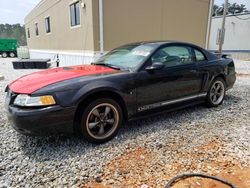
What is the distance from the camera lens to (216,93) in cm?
472

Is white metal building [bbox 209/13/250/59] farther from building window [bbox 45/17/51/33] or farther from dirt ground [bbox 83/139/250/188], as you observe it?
dirt ground [bbox 83/139/250/188]

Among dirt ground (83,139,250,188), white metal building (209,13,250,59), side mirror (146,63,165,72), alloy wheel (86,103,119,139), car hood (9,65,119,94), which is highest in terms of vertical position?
white metal building (209,13,250,59)

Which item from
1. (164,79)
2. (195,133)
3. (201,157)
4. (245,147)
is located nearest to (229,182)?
(201,157)

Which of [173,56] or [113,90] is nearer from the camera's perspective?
[113,90]

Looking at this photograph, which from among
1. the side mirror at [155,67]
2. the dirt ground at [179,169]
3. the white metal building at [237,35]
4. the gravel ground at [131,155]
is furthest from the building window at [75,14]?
the white metal building at [237,35]

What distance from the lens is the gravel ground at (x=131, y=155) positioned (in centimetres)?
238

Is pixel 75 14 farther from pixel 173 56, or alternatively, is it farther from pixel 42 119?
pixel 42 119

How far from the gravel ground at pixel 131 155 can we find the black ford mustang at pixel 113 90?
1.00 feet

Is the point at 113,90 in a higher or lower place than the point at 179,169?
higher

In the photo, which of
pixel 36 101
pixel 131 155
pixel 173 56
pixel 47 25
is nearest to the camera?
pixel 36 101

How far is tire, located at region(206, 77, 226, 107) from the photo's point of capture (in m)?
4.55

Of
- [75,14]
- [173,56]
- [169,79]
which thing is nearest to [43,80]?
[169,79]

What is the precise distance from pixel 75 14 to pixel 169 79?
26.5 ft

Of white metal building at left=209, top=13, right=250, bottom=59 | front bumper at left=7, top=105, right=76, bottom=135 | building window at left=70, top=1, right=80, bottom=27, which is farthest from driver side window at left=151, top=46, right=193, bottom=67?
white metal building at left=209, top=13, right=250, bottom=59
